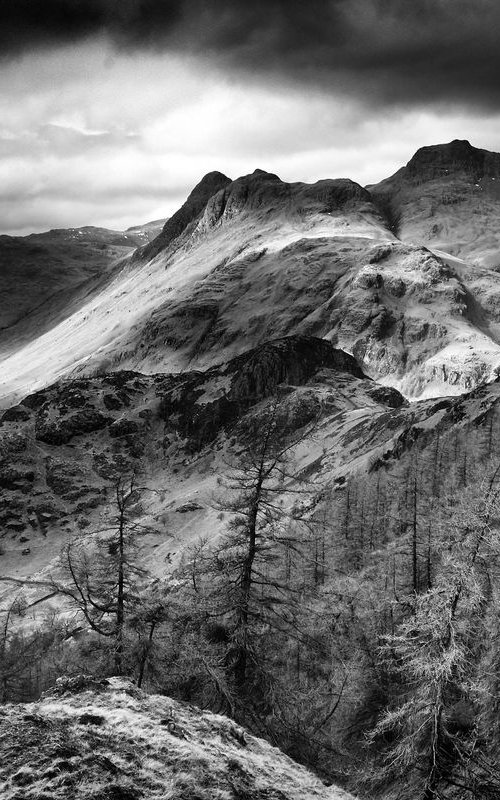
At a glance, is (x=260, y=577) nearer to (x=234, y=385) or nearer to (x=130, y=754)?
(x=130, y=754)

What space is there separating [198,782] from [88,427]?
159 metres

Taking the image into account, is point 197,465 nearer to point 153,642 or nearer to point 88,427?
point 88,427

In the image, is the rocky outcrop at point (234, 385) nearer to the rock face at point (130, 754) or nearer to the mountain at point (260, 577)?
the mountain at point (260, 577)

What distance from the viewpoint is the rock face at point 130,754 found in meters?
11.3

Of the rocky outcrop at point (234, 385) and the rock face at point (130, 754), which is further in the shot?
the rocky outcrop at point (234, 385)

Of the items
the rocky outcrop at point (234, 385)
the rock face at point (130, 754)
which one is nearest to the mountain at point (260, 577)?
the rock face at point (130, 754)

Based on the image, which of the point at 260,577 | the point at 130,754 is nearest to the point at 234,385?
the point at 260,577

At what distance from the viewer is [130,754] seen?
12.4 m

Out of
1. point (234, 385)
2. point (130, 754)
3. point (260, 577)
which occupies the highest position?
point (130, 754)

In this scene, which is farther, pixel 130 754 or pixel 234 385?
pixel 234 385

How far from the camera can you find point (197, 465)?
15262 cm

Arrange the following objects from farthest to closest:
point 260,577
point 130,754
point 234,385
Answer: point 234,385 < point 260,577 < point 130,754

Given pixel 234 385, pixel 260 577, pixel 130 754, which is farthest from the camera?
pixel 234 385

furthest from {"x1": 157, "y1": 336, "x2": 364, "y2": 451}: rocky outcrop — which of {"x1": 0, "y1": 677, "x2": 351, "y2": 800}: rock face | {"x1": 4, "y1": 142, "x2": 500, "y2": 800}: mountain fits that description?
{"x1": 0, "y1": 677, "x2": 351, "y2": 800}: rock face
